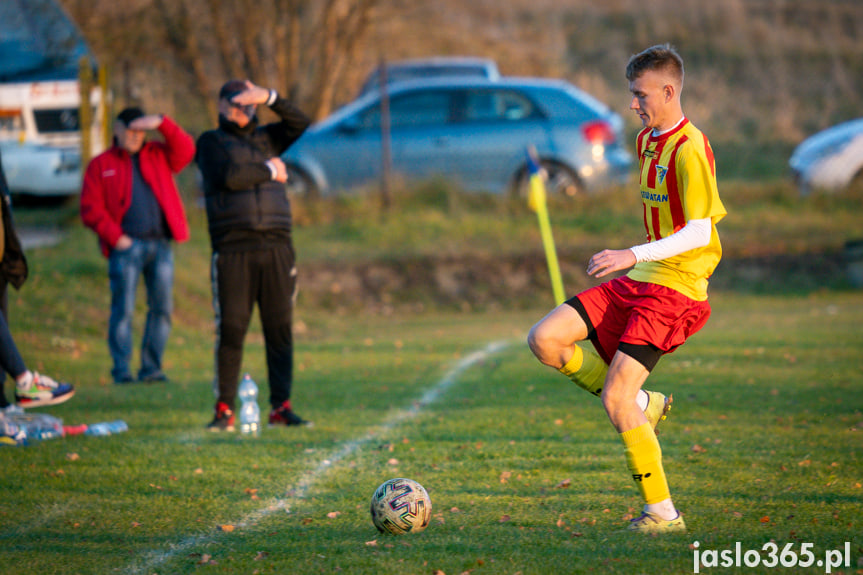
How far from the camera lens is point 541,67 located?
82.9 ft

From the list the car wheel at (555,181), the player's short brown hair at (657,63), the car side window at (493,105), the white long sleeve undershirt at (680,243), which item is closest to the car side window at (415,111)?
the car side window at (493,105)

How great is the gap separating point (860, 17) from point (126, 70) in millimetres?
31517

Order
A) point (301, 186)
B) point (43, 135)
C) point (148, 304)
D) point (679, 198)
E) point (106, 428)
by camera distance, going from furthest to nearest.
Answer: point (301, 186) < point (43, 135) < point (148, 304) < point (106, 428) < point (679, 198)

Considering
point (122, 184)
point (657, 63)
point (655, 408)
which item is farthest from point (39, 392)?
point (657, 63)

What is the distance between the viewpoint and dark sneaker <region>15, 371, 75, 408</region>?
6516mm

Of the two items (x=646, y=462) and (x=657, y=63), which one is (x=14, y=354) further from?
(x=657, y=63)

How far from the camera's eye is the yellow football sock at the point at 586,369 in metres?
4.63

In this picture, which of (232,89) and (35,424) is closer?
(232,89)

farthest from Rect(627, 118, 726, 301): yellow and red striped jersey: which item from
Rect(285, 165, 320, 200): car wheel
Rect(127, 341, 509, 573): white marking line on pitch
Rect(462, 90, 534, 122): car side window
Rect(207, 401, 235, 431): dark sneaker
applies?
Rect(285, 165, 320, 200): car wheel

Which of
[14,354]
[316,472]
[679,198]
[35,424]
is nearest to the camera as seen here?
[679,198]

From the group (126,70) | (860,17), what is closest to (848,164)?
(126,70)

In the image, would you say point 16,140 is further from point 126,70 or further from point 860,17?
point 860,17

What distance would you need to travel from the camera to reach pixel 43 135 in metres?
14.9

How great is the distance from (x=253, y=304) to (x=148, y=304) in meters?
2.64
